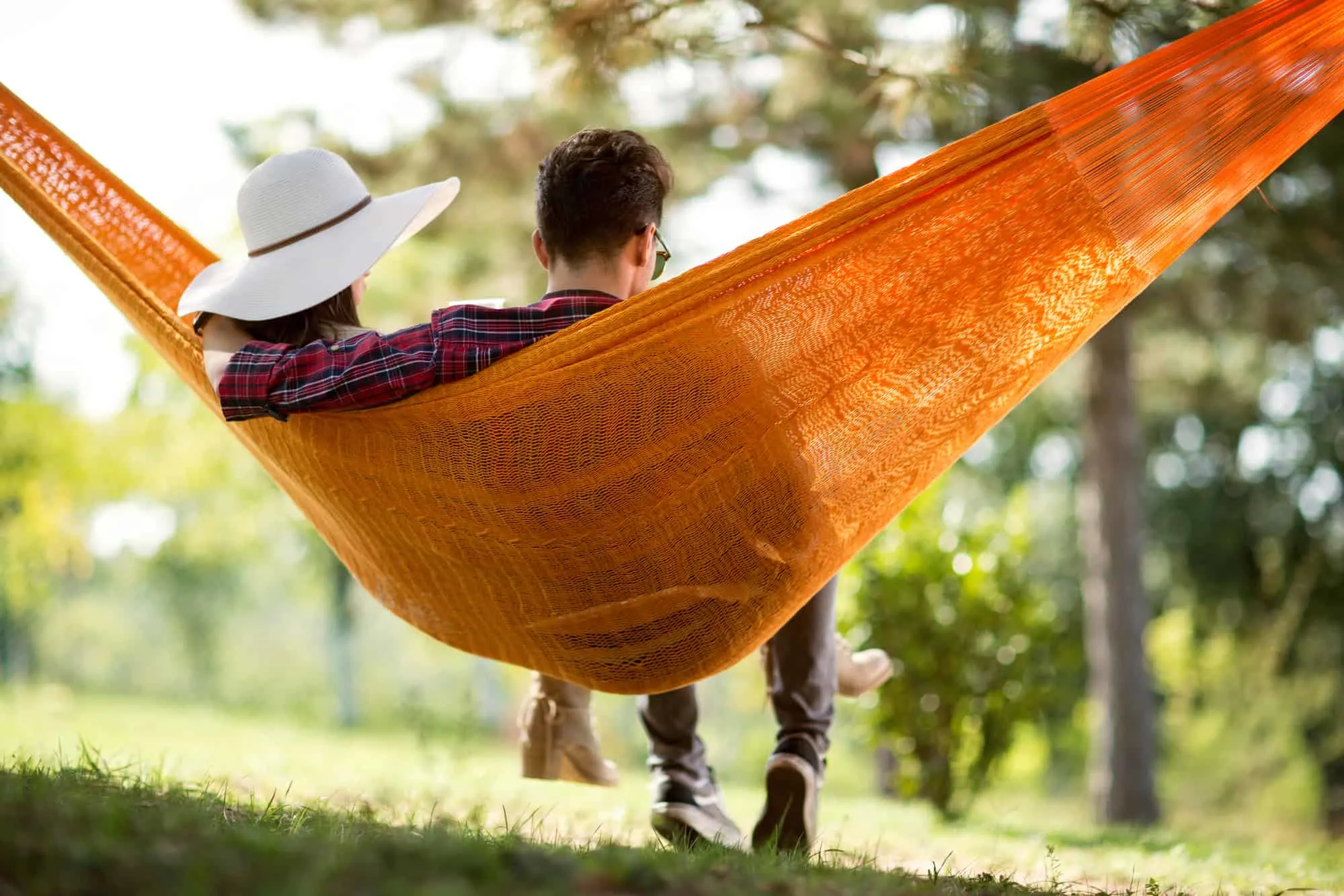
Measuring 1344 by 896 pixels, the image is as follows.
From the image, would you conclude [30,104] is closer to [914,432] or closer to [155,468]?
[914,432]

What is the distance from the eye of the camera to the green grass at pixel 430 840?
39.4 inches

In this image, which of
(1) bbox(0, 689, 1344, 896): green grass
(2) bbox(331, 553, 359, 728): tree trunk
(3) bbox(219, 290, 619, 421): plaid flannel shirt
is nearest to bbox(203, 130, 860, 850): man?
(3) bbox(219, 290, 619, 421): plaid flannel shirt

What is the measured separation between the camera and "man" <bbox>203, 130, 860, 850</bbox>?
1.65 metres

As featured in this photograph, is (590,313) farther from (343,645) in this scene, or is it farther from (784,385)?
(343,645)

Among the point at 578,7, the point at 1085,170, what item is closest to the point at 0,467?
the point at 578,7

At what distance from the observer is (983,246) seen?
1764 mm

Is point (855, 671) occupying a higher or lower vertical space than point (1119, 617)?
lower

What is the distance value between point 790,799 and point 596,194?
1.02 m

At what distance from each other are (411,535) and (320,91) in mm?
4505

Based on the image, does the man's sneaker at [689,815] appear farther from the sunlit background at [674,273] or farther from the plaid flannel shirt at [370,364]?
the sunlit background at [674,273]

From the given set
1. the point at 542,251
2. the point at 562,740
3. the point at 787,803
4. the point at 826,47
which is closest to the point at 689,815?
the point at 787,803

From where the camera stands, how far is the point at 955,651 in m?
3.76

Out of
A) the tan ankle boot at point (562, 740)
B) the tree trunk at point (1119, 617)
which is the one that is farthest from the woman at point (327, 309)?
the tree trunk at point (1119, 617)

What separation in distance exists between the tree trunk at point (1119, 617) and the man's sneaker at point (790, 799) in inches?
134
